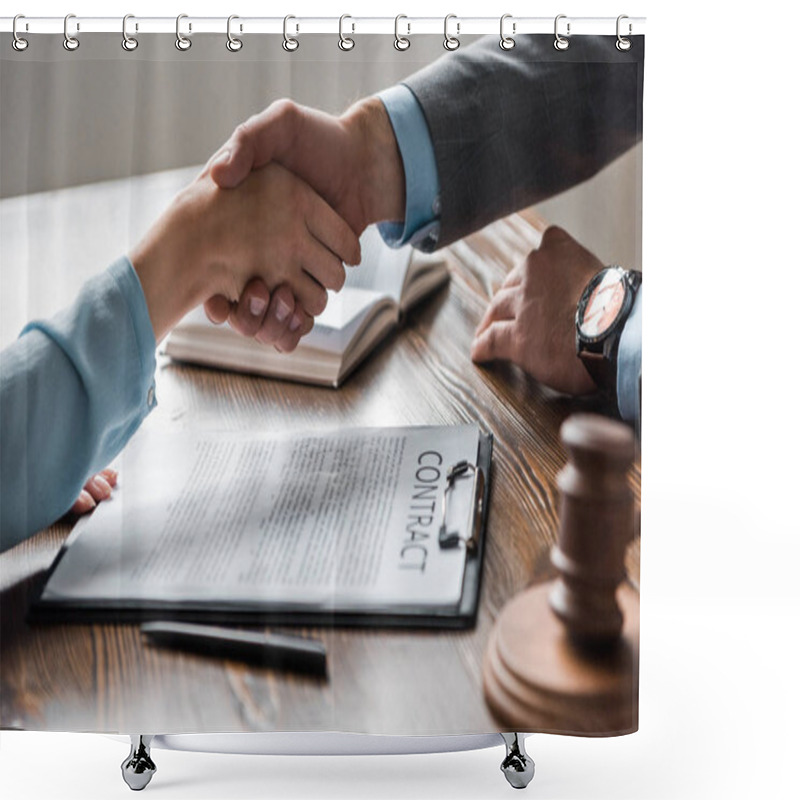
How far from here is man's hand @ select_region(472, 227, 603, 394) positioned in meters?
1.45

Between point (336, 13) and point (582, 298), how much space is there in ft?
1.77

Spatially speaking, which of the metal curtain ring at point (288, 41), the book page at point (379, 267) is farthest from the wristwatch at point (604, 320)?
the metal curtain ring at point (288, 41)

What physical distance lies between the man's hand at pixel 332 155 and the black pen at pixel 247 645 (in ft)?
1.88

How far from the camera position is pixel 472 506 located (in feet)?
4.74

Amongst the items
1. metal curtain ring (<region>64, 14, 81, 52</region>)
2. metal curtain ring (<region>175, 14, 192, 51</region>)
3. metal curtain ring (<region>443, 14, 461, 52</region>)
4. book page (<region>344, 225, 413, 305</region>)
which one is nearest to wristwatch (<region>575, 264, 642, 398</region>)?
book page (<region>344, 225, 413, 305</region>)

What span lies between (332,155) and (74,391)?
466mm

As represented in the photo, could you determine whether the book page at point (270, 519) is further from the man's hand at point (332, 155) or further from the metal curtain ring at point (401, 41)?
the metal curtain ring at point (401, 41)

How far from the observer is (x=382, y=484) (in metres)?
1.46

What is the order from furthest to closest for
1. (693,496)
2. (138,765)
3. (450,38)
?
(693,496), (138,765), (450,38)

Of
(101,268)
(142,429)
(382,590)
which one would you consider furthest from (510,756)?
(101,268)

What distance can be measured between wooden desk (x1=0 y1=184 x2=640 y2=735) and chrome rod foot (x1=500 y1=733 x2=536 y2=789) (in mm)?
159

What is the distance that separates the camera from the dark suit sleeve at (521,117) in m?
1.43

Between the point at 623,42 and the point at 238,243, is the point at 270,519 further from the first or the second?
the point at 623,42

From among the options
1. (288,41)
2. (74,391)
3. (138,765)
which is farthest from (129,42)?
(138,765)
